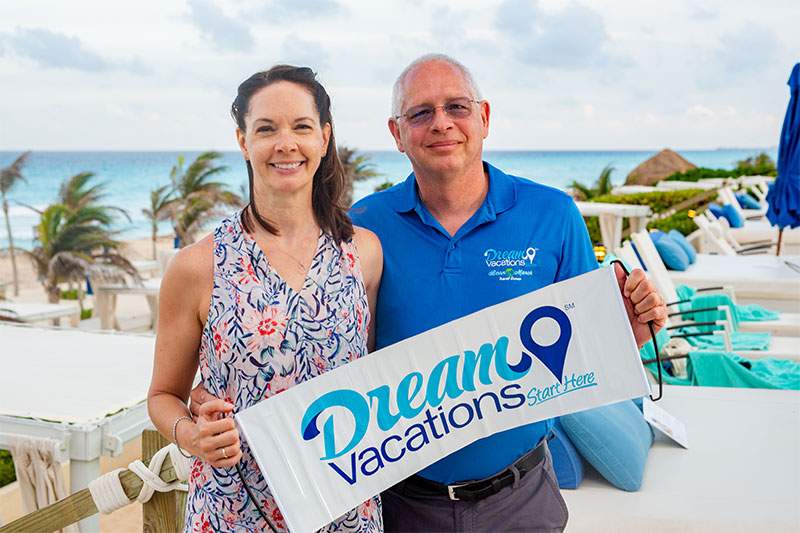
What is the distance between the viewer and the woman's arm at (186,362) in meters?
1.83

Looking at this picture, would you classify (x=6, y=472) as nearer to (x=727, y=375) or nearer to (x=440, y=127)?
(x=440, y=127)

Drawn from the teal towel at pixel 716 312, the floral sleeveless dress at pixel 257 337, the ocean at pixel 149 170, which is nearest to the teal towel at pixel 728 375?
the teal towel at pixel 716 312

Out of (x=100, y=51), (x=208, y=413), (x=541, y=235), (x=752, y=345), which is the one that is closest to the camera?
(x=208, y=413)

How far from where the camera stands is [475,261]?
7.79ft

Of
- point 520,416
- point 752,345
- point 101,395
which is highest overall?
point 520,416

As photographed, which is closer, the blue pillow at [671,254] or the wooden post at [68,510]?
the wooden post at [68,510]

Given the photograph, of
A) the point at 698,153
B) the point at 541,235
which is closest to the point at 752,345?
the point at 541,235

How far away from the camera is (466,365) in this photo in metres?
2.23

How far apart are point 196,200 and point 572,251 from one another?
53.3 feet

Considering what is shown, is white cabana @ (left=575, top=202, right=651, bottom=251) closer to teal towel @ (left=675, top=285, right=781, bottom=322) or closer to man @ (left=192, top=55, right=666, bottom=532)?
teal towel @ (left=675, top=285, right=781, bottom=322)

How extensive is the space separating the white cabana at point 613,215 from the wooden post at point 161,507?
958 centimetres

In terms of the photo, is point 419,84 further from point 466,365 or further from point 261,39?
point 261,39

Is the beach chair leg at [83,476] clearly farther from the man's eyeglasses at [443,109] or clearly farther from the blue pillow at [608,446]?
the blue pillow at [608,446]

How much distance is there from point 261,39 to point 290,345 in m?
87.0
